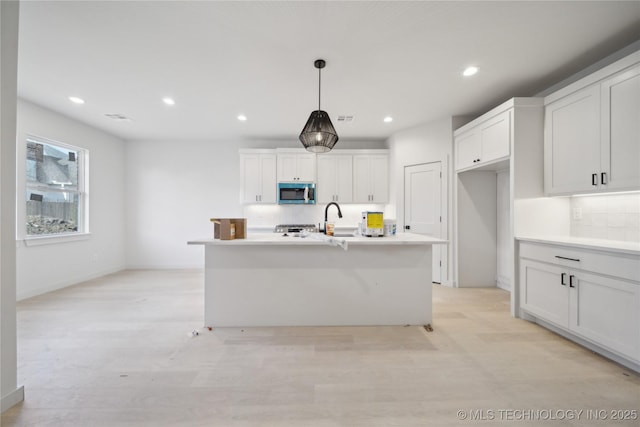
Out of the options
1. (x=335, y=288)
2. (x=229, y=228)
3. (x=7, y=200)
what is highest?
(x=7, y=200)

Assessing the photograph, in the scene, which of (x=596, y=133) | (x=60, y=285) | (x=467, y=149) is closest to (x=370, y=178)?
(x=467, y=149)

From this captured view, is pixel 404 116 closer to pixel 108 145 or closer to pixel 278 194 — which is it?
pixel 278 194

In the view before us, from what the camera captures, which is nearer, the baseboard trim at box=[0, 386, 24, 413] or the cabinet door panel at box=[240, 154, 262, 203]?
the baseboard trim at box=[0, 386, 24, 413]

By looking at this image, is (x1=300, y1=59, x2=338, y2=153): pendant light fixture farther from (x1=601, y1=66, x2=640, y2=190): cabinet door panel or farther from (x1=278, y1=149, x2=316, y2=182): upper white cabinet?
(x1=278, y1=149, x2=316, y2=182): upper white cabinet

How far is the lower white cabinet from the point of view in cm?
178

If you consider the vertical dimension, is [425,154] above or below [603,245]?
above

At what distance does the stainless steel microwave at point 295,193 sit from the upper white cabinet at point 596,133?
3397 millimetres

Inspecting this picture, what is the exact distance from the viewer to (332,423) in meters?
1.39

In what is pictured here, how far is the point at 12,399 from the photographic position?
4.94ft

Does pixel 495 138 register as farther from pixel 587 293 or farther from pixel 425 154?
pixel 587 293

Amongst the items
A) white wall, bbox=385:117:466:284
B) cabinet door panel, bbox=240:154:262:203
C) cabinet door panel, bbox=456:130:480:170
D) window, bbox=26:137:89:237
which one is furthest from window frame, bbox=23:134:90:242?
cabinet door panel, bbox=456:130:480:170

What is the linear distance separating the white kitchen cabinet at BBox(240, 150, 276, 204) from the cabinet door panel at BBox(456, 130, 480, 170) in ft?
10.5

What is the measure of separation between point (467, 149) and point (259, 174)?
3.57 meters

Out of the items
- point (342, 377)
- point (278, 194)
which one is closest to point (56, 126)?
point (278, 194)
